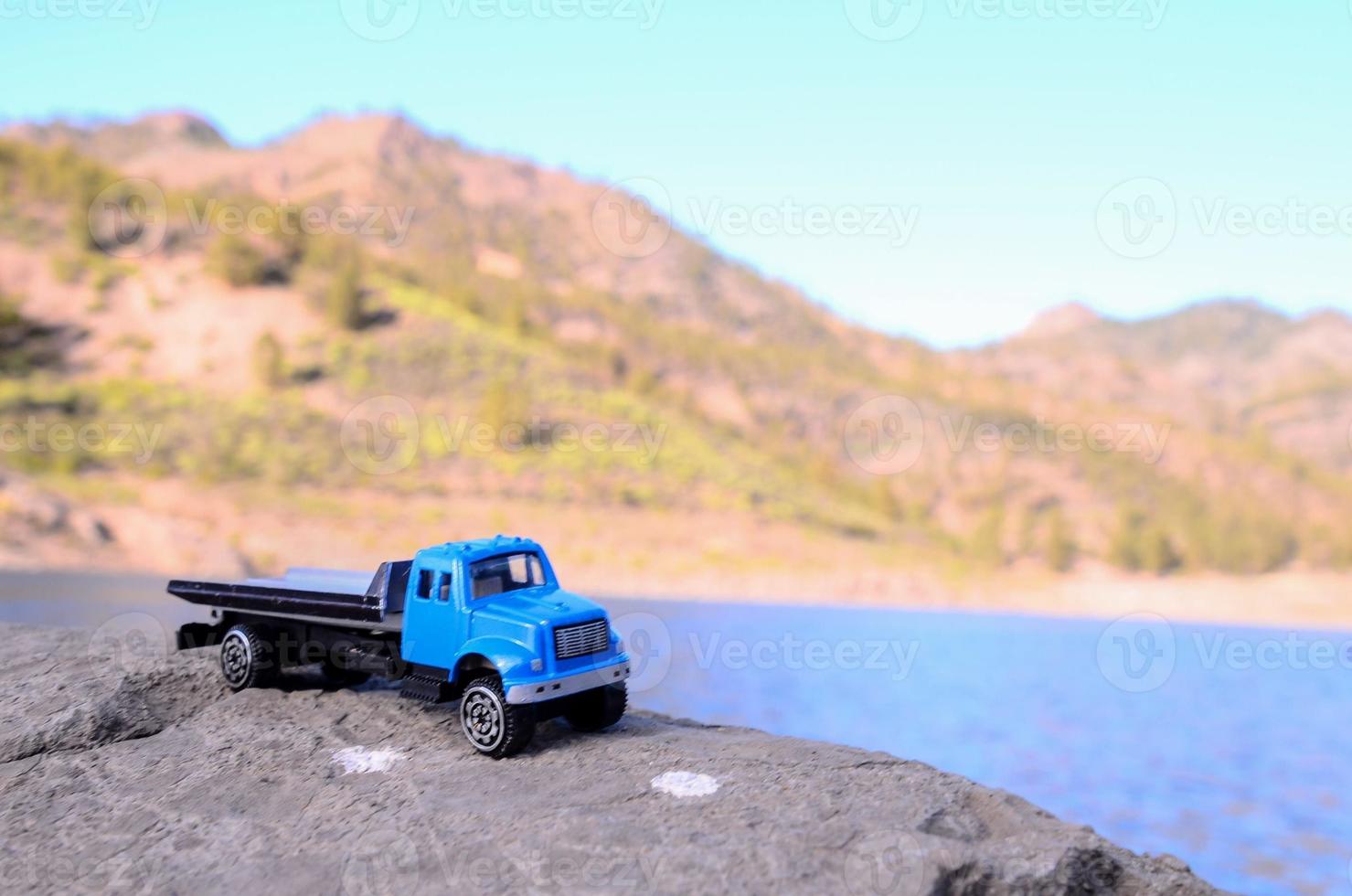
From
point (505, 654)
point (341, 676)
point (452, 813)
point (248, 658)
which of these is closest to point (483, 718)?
point (505, 654)

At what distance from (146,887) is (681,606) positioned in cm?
3713

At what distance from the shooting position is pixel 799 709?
2381 cm

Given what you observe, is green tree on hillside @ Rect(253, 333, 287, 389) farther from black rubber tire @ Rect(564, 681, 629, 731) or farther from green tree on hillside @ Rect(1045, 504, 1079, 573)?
black rubber tire @ Rect(564, 681, 629, 731)

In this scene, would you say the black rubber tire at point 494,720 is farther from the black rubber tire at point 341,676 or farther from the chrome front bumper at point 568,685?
the black rubber tire at point 341,676

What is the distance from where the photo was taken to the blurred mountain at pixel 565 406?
172 ft

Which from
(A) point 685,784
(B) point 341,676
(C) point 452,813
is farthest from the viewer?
(B) point 341,676

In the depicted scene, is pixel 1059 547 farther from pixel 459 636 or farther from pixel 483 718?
pixel 483 718

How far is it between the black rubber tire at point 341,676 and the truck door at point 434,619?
1151 millimetres

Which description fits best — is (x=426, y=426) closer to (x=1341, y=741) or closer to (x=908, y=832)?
(x=1341, y=741)

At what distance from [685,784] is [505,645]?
182 cm

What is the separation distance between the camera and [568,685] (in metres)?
8.25

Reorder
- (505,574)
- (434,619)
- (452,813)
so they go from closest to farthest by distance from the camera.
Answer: (452,813) < (434,619) < (505,574)

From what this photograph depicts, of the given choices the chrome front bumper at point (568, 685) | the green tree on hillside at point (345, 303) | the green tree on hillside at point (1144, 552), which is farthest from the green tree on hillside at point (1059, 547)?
the chrome front bumper at point (568, 685)

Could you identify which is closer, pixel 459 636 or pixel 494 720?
pixel 494 720
